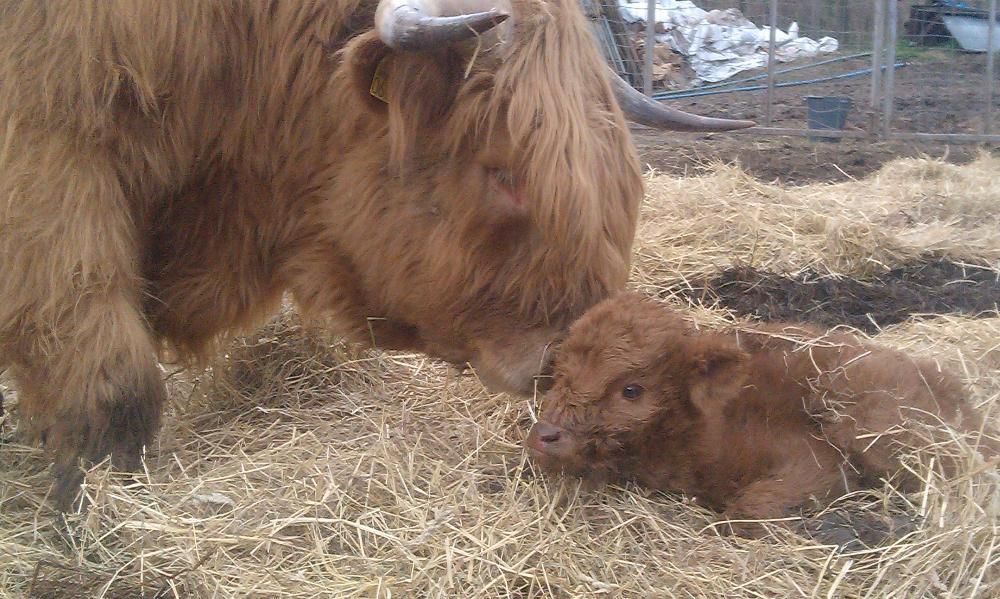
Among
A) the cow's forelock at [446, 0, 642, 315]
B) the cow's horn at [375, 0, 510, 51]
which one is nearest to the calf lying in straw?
the cow's forelock at [446, 0, 642, 315]

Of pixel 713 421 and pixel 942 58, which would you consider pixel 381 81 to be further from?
pixel 942 58

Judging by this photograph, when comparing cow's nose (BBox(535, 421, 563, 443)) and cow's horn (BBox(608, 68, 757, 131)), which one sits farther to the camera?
cow's horn (BBox(608, 68, 757, 131))

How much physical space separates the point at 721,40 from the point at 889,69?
319 centimetres

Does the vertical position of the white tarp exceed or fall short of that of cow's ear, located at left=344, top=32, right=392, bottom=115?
it falls short

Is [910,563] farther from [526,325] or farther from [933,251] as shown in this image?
[933,251]

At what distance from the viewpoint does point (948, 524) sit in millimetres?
2242

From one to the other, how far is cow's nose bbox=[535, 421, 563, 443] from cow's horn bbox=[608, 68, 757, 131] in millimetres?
1315

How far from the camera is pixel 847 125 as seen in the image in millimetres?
9914

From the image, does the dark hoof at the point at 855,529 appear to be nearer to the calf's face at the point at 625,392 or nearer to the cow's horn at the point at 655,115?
the calf's face at the point at 625,392

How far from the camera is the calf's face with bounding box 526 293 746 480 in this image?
2.44m

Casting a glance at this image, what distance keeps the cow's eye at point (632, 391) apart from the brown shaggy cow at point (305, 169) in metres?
0.37

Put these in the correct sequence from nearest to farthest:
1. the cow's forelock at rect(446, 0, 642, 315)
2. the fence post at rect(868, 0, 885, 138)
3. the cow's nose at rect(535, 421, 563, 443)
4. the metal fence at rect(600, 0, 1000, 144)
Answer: the cow's nose at rect(535, 421, 563, 443), the cow's forelock at rect(446, 0, 642, 315), the metal fence at rect(600, 0, 1000, 144), the fence post at rect(868, 0, 885, 138)

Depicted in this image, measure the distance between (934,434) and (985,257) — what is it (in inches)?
109

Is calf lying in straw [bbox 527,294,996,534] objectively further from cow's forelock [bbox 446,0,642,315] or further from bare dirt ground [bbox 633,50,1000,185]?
bare dirt ground [bbox 633,50,1000,185]
